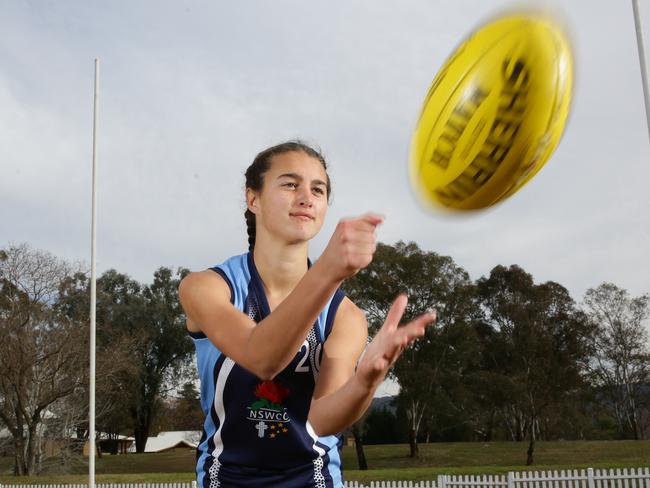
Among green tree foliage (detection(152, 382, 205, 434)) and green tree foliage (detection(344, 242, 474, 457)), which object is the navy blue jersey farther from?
green tree foliage (detection(152, 382, 205, 434))

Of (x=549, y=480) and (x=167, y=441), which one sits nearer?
(x=549, y=480)

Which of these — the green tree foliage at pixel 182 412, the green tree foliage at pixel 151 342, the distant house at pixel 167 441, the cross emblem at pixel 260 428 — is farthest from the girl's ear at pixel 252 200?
the distant house at pixel 167 441

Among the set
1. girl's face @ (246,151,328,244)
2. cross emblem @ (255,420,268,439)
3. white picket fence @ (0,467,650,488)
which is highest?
girl's face @ (246,151,328,244)

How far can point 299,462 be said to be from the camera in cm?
300

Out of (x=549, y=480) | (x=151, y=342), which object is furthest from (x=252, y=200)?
(x=151, y=342)

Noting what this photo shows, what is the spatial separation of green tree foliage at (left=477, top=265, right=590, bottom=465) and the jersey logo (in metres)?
34.7

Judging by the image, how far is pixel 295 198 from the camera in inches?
121

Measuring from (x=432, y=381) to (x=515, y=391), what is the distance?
13.4 feet

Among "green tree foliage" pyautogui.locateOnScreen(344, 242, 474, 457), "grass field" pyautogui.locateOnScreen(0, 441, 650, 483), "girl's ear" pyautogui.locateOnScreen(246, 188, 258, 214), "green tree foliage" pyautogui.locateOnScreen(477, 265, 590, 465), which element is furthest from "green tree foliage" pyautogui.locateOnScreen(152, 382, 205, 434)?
"girl's ear" pyautogui.locateOnScreen(246, 188, 258, 214)

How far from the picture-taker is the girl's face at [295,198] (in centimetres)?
305

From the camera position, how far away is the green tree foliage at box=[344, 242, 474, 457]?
3562 cm

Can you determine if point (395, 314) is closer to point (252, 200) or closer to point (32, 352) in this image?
point (252, 200)

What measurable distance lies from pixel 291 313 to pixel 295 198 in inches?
36.8

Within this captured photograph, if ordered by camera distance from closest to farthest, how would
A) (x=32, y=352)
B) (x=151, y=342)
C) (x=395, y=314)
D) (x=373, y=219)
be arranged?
(x=373, y=219), (x=395, y=314), (x=32, y=352), (x=151, y=342)
